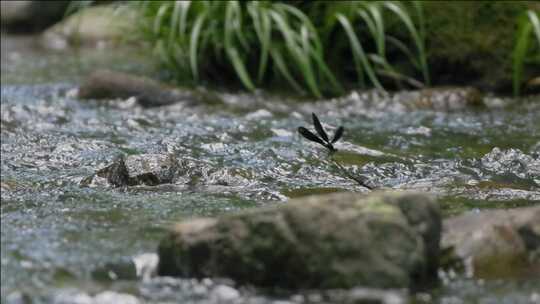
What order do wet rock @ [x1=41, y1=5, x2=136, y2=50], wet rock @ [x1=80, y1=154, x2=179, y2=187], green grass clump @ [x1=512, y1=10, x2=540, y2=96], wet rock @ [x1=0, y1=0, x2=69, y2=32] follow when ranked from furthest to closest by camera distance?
wet rock @ [x1=0, y1=0, x2=69, y2=32] < wet rock @ [x1=41, y1=5, x2=136, y2=50] < green grass clump @ [x1=512, y1=10, x2=540, y2=96] < wet rock @ [x1=80, y1=154, x2=179, y2=187]

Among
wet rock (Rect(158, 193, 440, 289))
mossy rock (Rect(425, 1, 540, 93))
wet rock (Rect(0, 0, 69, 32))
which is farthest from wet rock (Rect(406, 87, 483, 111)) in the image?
wet rock (Rect(0, 0, 69, 32))

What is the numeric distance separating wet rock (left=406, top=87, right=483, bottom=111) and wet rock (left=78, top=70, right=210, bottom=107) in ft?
3.76

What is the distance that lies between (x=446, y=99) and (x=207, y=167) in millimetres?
2130

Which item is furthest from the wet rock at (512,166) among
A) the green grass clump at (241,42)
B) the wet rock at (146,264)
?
the green grass clump at (241,42)

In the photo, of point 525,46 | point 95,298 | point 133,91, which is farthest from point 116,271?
Answer: point 525,46

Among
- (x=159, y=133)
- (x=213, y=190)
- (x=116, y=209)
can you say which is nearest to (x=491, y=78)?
(x=159, y=133)

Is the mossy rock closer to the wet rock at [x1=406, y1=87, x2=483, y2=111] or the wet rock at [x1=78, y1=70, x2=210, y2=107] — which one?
the wet rock at [x1=406, y1=87, x2=483, y2=111]

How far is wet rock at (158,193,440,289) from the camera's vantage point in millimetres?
1836

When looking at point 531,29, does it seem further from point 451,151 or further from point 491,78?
point 451,151

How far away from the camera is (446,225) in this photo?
219 cm

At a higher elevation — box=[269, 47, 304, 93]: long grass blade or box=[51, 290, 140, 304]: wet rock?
box=[51, 290, 140, 304]: wet rock

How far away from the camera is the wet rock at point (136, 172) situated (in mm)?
2943

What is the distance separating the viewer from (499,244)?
2.07 m

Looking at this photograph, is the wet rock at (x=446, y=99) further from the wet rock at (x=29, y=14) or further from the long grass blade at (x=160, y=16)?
the wet rock at (x=29, y=14)
